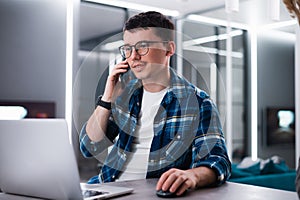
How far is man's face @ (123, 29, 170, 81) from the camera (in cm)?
131

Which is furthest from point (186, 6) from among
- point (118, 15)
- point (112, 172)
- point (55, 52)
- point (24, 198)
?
point (24, 198)

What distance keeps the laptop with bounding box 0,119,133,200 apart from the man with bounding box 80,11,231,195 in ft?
1.13

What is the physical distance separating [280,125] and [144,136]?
5.31 meters

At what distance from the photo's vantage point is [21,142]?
1065mm

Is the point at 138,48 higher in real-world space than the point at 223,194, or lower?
higher

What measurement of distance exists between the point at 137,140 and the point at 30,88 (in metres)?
3.68

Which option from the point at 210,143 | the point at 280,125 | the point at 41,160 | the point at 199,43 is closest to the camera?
the point at 41,160

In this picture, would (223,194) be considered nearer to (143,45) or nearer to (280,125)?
(143,45)

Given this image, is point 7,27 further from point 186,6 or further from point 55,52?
point 186,6

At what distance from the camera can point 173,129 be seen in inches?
58.2

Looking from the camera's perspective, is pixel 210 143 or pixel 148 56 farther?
pixel 210 143

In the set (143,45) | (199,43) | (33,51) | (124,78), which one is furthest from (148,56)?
(33,51)

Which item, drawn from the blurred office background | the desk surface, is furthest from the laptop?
the blurred office background

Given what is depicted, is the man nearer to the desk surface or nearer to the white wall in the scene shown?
the desk surface
